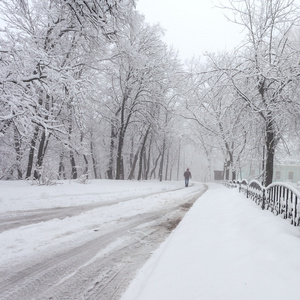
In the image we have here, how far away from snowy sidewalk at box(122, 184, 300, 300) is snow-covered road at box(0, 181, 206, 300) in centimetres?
31

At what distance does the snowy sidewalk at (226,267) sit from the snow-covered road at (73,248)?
12.3 inches

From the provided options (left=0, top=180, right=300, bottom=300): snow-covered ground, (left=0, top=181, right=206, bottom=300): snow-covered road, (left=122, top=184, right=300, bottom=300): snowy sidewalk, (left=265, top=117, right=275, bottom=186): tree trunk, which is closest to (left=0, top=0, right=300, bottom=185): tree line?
(left=265, top=117, right=275, bottom=186): tree trunk

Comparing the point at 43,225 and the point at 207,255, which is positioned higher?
the point at 207,255

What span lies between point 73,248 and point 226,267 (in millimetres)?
2272

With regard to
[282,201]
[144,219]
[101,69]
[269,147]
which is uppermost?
[101,69]

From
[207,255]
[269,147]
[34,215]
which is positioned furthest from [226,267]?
[269,147]

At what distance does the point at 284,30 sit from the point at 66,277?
12.2m

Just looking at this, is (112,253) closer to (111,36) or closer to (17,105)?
(17,105)

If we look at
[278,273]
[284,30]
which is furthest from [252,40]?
[278,273]

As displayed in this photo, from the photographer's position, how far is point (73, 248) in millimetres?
3803

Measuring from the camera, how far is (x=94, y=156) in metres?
32.7

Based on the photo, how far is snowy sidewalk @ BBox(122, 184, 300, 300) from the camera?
2.42 meters

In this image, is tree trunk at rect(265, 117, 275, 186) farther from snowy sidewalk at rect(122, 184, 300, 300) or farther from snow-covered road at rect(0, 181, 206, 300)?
snowy sidewalk at rect(122, 184, 300, 300)

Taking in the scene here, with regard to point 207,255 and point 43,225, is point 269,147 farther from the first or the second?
point 43,225
